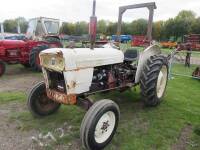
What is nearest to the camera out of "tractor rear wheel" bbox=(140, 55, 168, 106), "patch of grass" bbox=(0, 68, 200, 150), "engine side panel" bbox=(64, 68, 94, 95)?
"engine side panel" bbox=(64, 68, 94, 95)

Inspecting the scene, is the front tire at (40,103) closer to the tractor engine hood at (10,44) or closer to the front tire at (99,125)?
the front tire at (99,125)

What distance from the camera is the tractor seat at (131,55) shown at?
4.72 m

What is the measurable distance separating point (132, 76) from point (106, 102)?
1.70 metres

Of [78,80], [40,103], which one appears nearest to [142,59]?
[78,80]

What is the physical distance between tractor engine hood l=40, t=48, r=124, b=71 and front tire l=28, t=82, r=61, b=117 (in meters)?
0.60

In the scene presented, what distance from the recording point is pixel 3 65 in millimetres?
7496

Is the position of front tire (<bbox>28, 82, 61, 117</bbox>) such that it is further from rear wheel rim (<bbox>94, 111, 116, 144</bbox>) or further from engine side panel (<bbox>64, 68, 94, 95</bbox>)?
rear wheel rim (<bbox>94, 111, 116, 144</bbox>)

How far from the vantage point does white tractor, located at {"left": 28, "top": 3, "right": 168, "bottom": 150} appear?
3.14 meters

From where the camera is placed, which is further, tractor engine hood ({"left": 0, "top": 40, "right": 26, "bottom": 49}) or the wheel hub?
tractor engine hood ({"left": 0, "top": 40, "right": 26, "bottom": 49})

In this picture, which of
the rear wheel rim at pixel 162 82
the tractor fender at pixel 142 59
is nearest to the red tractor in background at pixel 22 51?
the tractor fender at pixel 142 59

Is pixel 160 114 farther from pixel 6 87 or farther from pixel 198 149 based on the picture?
pixel 6 87

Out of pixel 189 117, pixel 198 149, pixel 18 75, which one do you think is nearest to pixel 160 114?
pixel 189 117

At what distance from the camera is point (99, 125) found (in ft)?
10.4

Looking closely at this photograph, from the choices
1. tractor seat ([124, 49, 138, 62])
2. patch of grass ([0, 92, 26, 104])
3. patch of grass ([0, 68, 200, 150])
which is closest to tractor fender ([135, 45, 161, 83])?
tractor seat ([124, 49, 138, 62])
